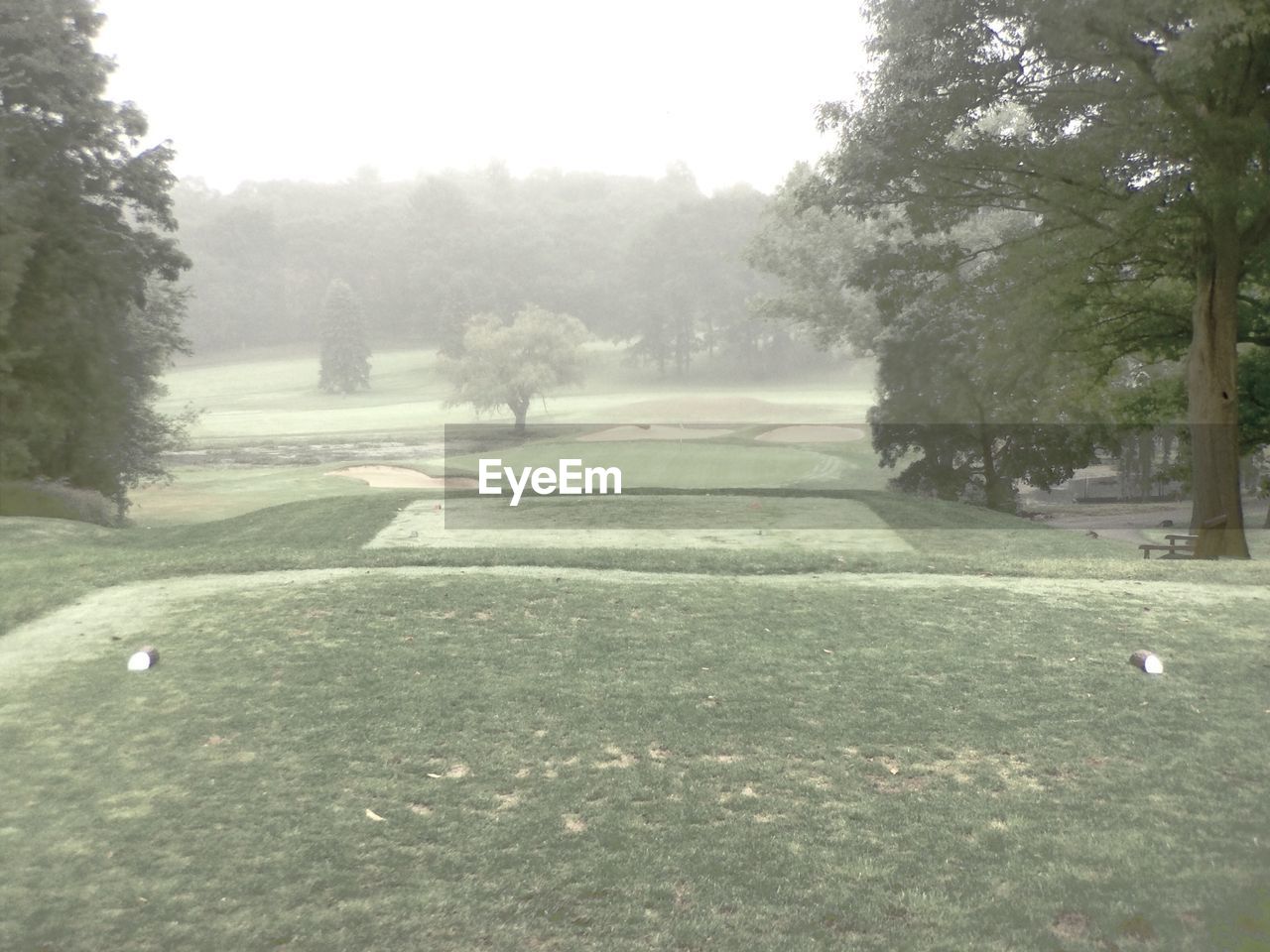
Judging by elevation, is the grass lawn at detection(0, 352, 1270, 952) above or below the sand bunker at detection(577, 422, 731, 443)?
above

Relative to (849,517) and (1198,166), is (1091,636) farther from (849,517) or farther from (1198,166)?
(1198,166)

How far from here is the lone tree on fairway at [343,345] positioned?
67.2m

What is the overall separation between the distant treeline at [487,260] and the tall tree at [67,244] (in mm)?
26152

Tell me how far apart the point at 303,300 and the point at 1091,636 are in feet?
230

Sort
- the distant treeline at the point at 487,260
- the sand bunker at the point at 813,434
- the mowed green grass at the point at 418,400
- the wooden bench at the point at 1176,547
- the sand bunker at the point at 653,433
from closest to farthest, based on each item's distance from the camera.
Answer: the wooden bench at the point at 1176,547 < the sand bunker at the point at 653,433 < the sand bunker at the point at 813,434 < the mowed green grass at the point at 418,400 < the distant treeline at the point at 487,260

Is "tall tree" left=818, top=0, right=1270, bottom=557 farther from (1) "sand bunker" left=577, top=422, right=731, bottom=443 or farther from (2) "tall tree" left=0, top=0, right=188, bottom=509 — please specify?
(1) "sand bunker" left=577, top=422, right=731, bottom=443

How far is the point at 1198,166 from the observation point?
15992 millimetres

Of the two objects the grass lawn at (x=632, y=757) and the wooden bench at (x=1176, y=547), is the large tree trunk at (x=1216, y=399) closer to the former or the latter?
the wooden bench at (x=1176, y=547)

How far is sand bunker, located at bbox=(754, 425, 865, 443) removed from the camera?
4447cm

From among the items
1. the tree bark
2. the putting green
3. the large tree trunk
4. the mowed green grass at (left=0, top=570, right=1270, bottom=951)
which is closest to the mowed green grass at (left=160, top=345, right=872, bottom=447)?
the tree bark

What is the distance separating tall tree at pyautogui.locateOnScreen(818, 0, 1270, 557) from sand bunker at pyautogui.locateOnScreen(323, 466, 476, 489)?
1823 centimetres

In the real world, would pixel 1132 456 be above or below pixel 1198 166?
below

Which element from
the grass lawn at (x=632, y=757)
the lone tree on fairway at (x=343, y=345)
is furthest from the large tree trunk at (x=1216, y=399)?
the lone tree on fairway at (x=343, y=345)

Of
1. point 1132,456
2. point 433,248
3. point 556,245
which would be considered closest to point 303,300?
point 433,248
